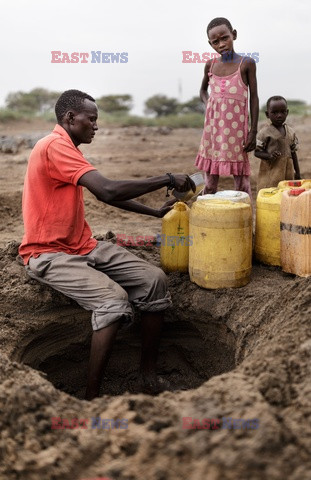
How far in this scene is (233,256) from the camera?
3523mm

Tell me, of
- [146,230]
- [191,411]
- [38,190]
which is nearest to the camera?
[191,411]

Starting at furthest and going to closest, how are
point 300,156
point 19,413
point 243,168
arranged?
1. point 300,156
2. point 243,168
3. point 19,413

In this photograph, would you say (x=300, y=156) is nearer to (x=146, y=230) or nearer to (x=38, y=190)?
(x=146, y=230)

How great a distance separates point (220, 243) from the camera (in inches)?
137

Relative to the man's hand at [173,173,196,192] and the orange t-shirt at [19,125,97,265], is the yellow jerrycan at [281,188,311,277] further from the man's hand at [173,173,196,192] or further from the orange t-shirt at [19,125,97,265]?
the orange t-shirt at [19,125,97,265]

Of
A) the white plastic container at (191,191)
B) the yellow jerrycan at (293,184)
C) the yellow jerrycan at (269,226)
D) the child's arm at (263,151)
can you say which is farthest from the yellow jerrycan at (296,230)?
the child's arm at (263,151)

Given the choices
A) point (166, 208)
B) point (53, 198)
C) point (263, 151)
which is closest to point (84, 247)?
point (53, 198)

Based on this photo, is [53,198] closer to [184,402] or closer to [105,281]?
[105,281]

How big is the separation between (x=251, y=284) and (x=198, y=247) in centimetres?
44

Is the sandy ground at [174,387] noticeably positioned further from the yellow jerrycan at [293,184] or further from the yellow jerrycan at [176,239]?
the yellow jerrycan at [293,184]

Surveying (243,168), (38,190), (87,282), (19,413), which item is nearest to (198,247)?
A: (87,282)

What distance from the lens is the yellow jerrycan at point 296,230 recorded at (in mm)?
3469

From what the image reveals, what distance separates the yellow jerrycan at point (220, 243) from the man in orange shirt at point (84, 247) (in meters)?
0.23

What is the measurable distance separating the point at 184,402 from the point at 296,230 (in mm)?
1733
